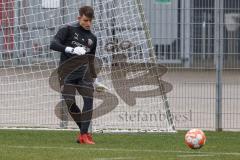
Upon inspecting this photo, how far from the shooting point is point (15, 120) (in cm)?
1474

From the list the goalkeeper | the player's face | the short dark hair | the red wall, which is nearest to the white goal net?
the red wall

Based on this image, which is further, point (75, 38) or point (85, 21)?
point (75, 38)

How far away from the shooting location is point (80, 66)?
12.7 m

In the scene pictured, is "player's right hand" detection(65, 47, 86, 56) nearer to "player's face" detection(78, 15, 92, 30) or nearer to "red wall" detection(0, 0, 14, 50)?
"player's face" detection(78, 15, 92, 30)

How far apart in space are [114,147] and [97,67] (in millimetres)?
2605

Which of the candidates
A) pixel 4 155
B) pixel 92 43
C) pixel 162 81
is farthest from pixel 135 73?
pixel 4 155

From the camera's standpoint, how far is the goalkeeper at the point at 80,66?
12.3 meters

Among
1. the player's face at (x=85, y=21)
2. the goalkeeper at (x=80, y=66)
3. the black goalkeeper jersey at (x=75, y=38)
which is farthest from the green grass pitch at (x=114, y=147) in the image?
the player's face at (x=85, y=21)

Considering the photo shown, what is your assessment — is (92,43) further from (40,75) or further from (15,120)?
(15,120)

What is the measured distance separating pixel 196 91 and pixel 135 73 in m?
1.37

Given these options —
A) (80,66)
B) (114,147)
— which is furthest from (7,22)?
(114,147)

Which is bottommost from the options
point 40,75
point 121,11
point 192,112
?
point 192,112

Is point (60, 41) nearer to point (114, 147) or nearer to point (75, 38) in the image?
point (75, 38)

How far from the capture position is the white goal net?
13.8 meters
